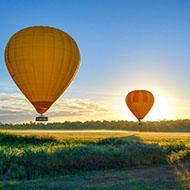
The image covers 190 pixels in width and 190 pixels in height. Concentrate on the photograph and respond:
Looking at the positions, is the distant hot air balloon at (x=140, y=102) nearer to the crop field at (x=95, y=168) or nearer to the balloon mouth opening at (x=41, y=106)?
the balloon mouth opening at (x=41, y=106)

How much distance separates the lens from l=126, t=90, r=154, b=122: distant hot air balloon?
65.7 metres

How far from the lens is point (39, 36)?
4297 cm

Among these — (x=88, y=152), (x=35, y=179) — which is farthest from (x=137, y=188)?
(x=88, y=152)

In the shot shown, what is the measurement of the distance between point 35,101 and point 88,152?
14.6 metres

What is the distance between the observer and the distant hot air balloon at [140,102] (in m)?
65.7

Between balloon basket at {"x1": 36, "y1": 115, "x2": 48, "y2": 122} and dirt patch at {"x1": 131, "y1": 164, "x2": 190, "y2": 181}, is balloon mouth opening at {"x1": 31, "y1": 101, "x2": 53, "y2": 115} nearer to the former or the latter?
balloon basket at {"x1": 36, "y1": 115, "x2": 48, "y2": 122}

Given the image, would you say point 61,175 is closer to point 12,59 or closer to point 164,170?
point 164,170

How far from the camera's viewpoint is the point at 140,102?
65875mm

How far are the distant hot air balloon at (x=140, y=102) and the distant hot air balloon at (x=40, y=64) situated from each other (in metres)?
23.9

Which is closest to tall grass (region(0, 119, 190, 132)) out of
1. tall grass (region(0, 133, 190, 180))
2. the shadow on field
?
the shadow on field

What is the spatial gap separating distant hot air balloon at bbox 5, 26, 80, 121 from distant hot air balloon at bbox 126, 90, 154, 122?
23.9 m

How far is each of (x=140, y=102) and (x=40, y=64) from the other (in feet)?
85.6

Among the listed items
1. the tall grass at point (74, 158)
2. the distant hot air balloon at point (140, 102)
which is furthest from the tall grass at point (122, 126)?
the tall grass at point (74, 158)

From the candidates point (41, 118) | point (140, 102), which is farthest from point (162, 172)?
point (140, 102)
